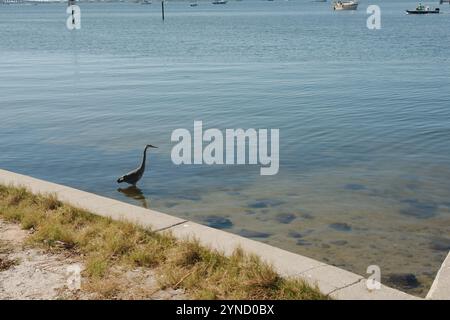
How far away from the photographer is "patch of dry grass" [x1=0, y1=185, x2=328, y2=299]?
6203 mm

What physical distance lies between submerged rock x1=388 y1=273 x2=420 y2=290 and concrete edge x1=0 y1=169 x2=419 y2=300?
1649mm

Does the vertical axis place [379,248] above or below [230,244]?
below

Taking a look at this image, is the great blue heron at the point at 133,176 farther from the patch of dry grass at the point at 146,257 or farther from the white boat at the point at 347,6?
the white boat at the point at 347,6

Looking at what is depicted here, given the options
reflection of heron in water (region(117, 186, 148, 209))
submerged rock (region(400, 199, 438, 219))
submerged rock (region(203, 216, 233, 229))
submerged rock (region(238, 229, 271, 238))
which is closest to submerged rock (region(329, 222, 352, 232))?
submerged rock (region(238, 229, 271, 238))

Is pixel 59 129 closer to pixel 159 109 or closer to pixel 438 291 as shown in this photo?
pixel 159 109

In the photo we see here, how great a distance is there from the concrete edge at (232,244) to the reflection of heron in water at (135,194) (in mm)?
2184

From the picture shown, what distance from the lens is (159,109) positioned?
71.6ft

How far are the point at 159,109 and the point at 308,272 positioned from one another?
15.9 meters

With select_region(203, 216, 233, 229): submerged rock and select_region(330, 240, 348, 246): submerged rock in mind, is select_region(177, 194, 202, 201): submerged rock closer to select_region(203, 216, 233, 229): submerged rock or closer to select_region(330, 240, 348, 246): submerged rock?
select_region(203, 216, 233, 229): submerged rock

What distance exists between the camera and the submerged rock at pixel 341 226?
398 inches
